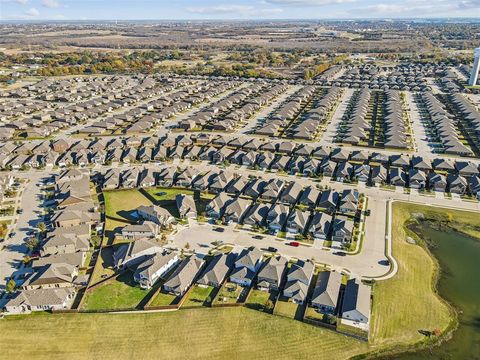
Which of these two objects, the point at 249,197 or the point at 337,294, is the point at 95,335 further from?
the point at 249,197

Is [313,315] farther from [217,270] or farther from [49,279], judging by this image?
[49,279]

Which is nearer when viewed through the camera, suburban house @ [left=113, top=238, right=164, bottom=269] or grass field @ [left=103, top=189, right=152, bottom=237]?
suburban house @ [left=113, top=238, right=164, bottom=269]

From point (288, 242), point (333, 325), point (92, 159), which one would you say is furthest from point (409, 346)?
point (92, 159)

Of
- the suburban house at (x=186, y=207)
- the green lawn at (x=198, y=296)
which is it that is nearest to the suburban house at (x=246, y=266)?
the green lawn at (x=198, y=296)

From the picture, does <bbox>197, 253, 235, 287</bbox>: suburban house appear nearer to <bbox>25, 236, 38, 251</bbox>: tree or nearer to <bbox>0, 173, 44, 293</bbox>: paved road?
<bbox>0, 173, 44, 293</bbox>: paved road

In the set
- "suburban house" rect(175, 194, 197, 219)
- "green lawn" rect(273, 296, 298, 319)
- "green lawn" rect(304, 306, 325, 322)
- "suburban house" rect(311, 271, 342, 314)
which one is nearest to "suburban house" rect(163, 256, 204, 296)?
"green lawn" rect(273, 296, 298, 319)

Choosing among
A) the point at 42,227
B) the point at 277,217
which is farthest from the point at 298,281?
the point at 42,227
